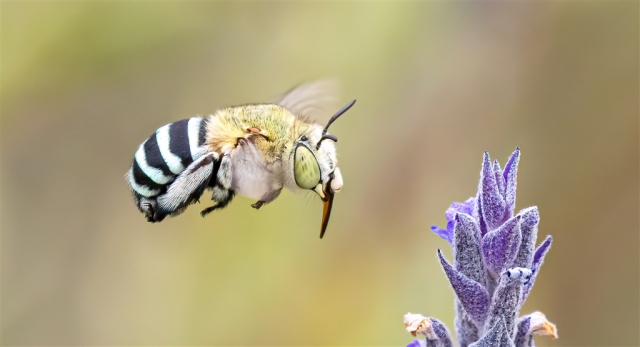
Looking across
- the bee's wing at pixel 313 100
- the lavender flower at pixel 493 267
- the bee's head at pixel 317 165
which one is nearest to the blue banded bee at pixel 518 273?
the lavender flower at pixel 493 267

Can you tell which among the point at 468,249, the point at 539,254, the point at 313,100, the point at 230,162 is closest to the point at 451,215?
the point at 468,249

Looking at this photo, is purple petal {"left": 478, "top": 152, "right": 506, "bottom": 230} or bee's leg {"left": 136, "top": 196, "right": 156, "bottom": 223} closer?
purple petal {"left": 478, "top": 152, "right": 506, "bottom": 230}

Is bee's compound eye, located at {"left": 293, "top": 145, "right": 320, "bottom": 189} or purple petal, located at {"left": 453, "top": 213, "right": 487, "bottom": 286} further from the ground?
bee's compound eye, located at {"left": 293, "top": 145, "right": 320, "bottom": 189}

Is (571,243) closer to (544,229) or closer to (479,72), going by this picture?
(544,229)

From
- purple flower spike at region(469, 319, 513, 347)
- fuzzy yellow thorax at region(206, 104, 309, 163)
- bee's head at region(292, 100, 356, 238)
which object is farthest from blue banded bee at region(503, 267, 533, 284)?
fuzzy yellow thorax at region(206, 104, 309, 163)

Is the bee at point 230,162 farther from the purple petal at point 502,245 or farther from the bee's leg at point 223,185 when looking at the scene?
the purple petal at point 502,245

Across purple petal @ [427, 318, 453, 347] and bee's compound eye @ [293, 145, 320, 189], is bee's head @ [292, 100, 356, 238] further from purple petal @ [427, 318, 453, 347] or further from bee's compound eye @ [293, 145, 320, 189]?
purple petal @ [427, 318, 453, 347]

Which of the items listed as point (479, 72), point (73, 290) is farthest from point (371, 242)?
point (73, 290)
